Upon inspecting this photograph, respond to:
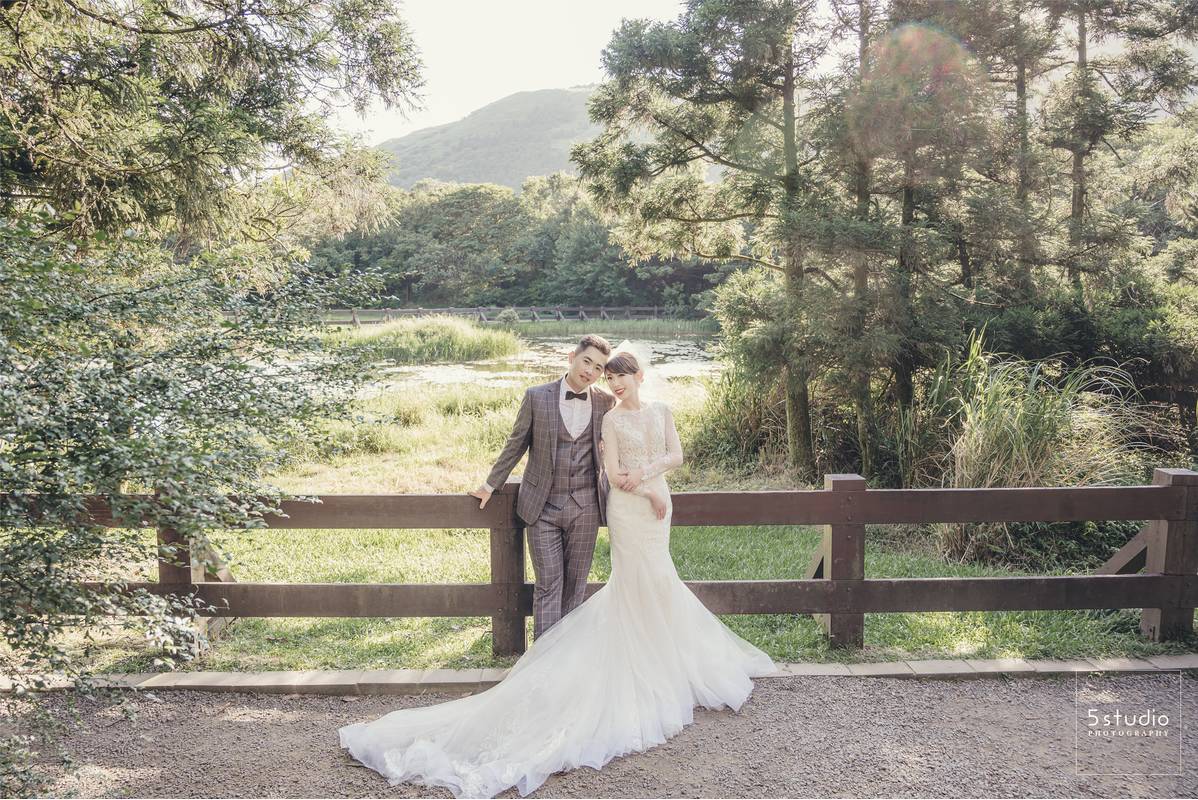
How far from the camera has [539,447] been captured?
3.79 meters

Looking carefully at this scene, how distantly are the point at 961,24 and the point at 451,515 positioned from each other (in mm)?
7941

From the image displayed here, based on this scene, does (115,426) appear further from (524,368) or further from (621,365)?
(524,368)

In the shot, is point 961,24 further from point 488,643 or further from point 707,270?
point 707,270

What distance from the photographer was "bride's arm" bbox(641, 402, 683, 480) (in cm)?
367

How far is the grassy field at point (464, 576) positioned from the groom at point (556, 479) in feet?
1.96

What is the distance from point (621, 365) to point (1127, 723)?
2.79 metres

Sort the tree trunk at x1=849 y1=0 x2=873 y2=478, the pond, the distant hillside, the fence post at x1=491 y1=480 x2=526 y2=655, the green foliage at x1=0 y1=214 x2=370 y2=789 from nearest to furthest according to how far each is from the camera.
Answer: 1. the green foliage at x1=0 y1=214 x2=370 y2=789
2. the fence post at x1=491 y1=480 x2=526 y2=655
3. the tree trunk at x1=849 y1=0 x2=873 y2=478
4. the pond
5. the distant hillside

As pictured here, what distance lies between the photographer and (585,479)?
381cm

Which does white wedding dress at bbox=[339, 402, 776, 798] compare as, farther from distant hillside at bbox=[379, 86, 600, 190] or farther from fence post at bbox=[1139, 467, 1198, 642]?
distant hillside at bbox=[379, 86, 600, 190]

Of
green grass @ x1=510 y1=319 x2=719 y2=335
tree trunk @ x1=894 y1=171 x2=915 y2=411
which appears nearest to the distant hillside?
green grass @ x1=510 y1=319 x2=719 y2=335

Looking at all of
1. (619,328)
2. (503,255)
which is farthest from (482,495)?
(503,255)

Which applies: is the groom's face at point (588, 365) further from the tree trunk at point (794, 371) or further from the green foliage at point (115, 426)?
the tree trunk at point (794, 371)

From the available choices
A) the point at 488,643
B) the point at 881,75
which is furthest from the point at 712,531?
the point at 881,75

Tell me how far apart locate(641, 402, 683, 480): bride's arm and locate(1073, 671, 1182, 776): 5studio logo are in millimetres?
2060
